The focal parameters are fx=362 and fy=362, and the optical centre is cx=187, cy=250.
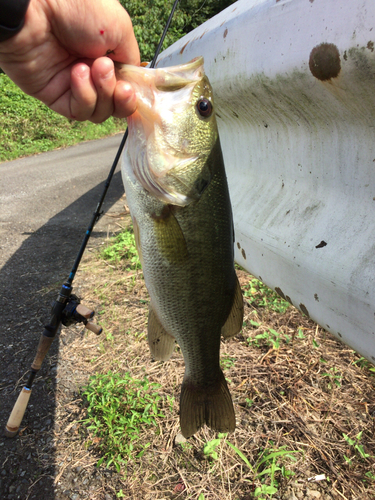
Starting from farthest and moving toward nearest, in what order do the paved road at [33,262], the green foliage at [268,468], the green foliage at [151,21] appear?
the green foliage at [151,21] < the paved road at [33,262] < the green foliage at [268,468]

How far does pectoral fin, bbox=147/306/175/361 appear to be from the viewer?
5.10ft

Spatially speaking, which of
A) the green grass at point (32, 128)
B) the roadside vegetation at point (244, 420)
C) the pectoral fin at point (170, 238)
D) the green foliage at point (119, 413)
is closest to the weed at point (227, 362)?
the roadside vegetation at point (244, 420)

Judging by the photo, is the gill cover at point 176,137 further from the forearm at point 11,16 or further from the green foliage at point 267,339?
the green foliage at point 267,339

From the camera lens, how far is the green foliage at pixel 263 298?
2904 mm

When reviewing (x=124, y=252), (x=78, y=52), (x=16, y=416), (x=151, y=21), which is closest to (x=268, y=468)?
(x=16, y=416)

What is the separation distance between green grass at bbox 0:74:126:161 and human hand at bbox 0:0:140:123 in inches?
475

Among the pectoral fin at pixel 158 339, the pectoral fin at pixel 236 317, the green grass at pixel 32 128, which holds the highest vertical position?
the pectoral fin at pixel 236 317

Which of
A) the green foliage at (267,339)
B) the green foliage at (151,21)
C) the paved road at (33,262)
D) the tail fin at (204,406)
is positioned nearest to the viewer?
the tail fin at (204,406)

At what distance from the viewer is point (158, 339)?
1578 mm

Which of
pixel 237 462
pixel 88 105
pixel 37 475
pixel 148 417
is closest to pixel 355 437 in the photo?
pixel 237 462

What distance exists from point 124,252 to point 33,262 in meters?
1.17

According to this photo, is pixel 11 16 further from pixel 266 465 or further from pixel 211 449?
pixel 266 465

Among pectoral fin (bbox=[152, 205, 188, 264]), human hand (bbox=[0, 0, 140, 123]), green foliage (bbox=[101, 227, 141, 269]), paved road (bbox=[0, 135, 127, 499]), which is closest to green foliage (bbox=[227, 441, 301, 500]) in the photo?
paved road (bbox=[0, 135, 127, 499])

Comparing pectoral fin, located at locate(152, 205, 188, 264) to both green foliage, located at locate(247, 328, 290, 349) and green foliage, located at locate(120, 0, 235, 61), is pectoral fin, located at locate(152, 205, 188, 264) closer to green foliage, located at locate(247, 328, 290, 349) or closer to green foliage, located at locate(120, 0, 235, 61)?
green foliage, located at locate(247, 328, 290, 349)
